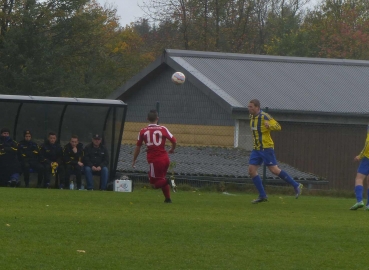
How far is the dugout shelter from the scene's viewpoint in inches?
804

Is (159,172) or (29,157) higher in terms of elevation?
(159,172)

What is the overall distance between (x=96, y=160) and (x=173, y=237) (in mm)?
10870

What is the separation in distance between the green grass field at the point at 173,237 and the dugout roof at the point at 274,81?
13.7 meters

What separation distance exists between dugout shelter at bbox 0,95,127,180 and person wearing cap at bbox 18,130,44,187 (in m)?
1.10

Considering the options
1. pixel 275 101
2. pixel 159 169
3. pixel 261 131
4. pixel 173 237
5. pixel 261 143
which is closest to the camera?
pixel 173 237

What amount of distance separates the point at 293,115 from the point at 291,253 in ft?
60.7

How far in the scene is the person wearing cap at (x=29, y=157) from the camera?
63.1 feet

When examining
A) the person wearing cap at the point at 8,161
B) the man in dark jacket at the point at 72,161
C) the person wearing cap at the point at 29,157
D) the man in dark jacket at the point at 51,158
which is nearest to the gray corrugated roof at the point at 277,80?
the man in dark jacket at the point at 72,161

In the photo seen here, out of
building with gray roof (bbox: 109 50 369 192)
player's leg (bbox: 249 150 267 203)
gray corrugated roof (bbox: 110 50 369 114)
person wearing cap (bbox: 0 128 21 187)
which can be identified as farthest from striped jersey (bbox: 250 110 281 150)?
gray corrugated roof (bbox: 110 50 369 114)

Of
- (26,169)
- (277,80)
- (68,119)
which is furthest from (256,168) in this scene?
(277,80)

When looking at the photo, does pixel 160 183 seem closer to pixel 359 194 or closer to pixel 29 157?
pixel 359 194

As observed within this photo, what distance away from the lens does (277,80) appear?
29266mm

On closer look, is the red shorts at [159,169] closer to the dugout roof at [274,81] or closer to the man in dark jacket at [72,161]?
the man in dark jacket at [72,161]

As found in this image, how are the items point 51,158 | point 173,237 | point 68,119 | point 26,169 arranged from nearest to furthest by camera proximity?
point 173,237 < point 26,169 < point 51,158 < point 68,119
